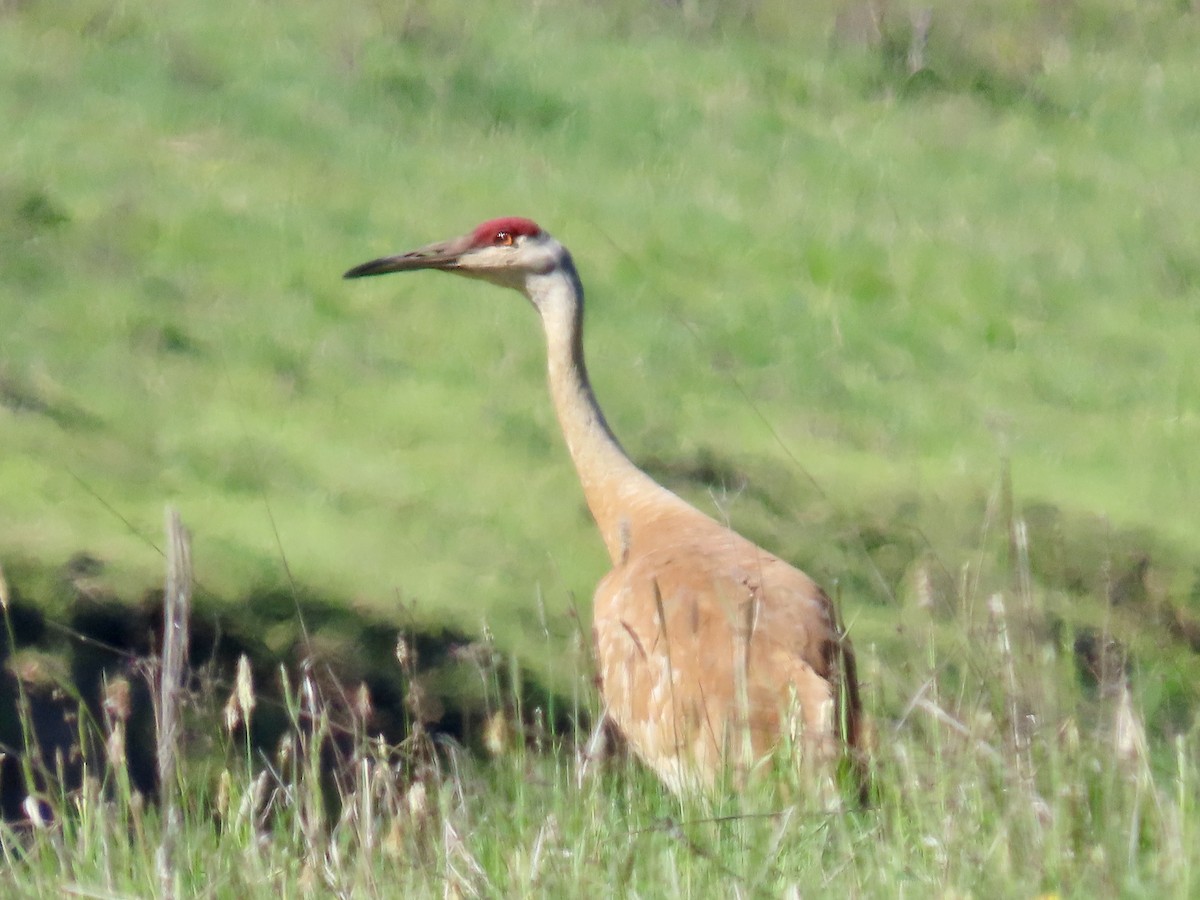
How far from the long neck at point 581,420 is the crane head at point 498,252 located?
0.17ft

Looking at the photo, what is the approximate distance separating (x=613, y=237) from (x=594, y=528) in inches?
116

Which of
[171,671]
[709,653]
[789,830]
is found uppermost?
[171,671]

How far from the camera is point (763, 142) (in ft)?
37.6

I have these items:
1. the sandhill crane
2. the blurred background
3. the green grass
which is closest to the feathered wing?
the sandhill crane

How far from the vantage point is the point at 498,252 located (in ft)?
20.0

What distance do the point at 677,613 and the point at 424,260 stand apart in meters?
1.81

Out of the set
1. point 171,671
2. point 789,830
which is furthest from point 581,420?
point 171,671

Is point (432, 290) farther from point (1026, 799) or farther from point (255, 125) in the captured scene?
point (1026, 799)

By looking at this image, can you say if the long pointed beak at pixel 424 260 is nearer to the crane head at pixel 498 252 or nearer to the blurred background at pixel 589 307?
the crane head at pixel 498 252

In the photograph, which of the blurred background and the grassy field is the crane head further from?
the grassy field

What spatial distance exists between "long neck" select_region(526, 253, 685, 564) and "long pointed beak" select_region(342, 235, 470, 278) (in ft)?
0.81

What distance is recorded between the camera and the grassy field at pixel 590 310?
276 inches

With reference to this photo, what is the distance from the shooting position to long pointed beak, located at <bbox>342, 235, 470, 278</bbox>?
605 centimetres

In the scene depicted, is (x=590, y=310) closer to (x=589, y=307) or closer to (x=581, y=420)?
(x=589, y=307)
